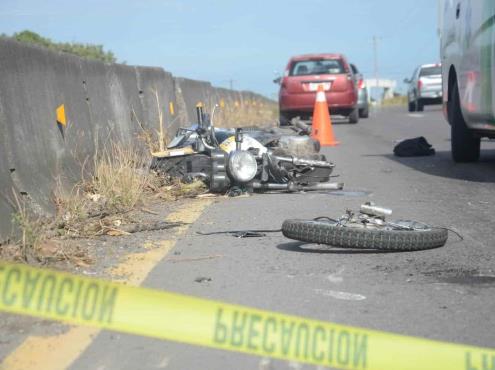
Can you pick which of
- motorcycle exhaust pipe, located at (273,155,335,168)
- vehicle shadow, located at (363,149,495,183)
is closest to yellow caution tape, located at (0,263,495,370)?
motorcycle exhaust pipe, located at (273,155,335,168)

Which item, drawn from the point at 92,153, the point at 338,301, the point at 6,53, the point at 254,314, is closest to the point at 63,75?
the point at 92,153

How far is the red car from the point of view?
2202 cm

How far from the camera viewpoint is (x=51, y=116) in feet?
23.9

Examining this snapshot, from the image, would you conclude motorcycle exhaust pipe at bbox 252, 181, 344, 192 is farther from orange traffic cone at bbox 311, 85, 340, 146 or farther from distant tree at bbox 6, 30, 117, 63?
distant tree at bbox 6, 30, 117, 63

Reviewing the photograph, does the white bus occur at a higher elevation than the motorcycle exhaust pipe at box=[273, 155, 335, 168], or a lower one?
higher

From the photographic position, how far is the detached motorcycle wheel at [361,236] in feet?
18.0

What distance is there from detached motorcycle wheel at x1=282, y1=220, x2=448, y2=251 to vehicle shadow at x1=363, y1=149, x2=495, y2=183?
13.5ft

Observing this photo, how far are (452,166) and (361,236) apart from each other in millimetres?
5979

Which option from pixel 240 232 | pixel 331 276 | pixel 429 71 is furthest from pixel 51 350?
pixel 429 71

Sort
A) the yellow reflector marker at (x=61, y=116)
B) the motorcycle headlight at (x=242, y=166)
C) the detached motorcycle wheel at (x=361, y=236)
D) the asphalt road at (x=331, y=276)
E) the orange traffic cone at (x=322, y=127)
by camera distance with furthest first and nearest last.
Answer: the orange traffic cone at (x=322, y=127) < the motorcycle headlight at (x=242, y=166) < the yellow reflector marker at (x=61, y=116) < the detached motorcycle wheel at (x=361, y=236) < the asphalt road at (x=331, y=276)

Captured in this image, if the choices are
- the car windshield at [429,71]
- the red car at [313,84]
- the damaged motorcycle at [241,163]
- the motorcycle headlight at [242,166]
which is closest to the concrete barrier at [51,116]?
the damaged motorcycle at [241,163]

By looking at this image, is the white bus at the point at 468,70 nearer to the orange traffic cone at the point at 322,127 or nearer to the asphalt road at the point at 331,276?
the asphalt road at the point at 331,276

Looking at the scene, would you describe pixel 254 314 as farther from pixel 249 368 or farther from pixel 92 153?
pixel 92 153

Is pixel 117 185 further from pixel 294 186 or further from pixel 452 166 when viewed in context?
pixel 452 166
